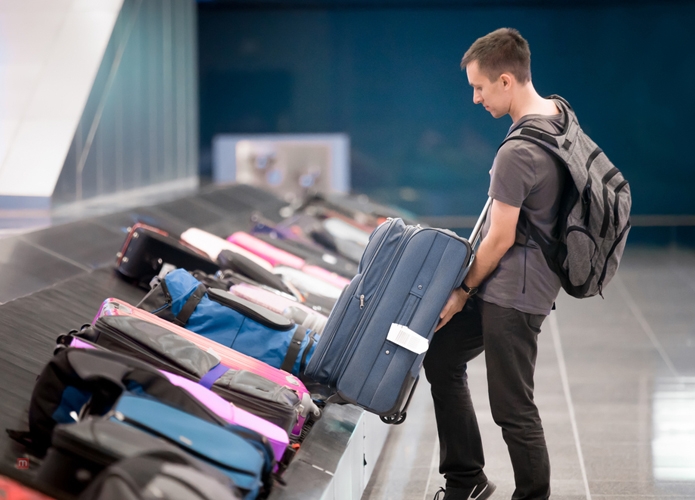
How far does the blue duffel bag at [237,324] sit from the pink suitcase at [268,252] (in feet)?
5.50

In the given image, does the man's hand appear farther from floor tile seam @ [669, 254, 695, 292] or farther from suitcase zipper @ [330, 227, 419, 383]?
floor tile seam @ [669, 254, 695, 292]

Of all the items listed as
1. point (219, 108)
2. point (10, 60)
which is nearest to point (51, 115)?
point (10, 60)

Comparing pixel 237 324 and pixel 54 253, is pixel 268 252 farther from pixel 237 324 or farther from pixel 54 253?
pixel 237 324

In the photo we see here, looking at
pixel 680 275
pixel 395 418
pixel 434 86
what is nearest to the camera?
pixel 395 418

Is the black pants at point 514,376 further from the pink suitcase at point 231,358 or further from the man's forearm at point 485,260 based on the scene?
the pink suitcase at point 231,358

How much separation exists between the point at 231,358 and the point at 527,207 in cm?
110

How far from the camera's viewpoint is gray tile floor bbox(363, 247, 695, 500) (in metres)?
3.04

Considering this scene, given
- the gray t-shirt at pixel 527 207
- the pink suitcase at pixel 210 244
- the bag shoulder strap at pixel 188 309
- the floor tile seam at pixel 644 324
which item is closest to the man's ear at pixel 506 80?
the gray t-shirt at pixel 527 207

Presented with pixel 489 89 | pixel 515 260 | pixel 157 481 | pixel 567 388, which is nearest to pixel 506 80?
pixel 489 89

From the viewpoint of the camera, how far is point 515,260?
229 cm

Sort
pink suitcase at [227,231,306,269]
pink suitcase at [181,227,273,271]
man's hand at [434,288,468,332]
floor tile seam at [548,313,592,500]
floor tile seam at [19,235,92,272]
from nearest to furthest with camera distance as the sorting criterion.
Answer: man's hand at [434,288,468,332] < floor tile seam at [548,313,592,500] < floor tile seam at [19,235,92,272] < pink suitcase at [181,227,273,271] < pink suitcase at [227,231,306,269]

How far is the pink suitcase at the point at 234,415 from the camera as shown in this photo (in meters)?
2.04

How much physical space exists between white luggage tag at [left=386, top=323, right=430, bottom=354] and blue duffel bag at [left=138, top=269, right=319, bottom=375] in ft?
1.56

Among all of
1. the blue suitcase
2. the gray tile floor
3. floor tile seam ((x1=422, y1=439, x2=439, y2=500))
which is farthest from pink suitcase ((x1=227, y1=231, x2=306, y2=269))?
the blue suitcase
